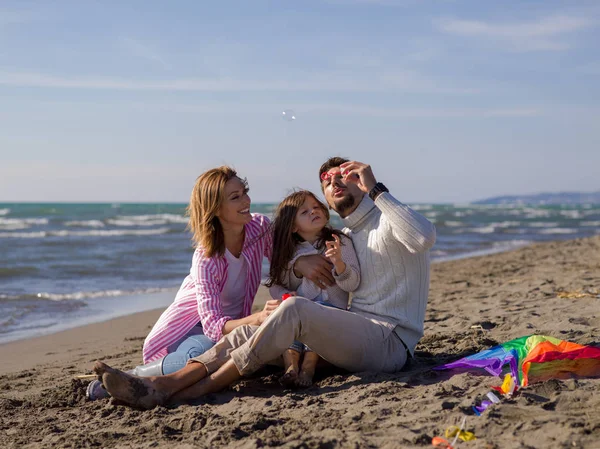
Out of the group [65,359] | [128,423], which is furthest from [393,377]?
[65,359]

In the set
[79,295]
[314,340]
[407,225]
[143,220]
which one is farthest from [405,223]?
[143,220]

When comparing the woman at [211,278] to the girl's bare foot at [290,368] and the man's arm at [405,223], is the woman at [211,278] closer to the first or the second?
the girl's bare foot at [290,368]

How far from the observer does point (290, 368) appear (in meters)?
3.77

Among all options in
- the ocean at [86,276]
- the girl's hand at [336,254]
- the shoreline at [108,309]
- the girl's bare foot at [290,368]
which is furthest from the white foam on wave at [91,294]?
the girl's hand at [336,254]

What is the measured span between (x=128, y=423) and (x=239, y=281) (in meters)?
1.15

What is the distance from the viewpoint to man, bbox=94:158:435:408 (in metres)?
3.52

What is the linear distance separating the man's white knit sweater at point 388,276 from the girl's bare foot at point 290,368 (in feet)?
1.46

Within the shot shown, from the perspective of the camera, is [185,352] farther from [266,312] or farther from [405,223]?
[405,223]

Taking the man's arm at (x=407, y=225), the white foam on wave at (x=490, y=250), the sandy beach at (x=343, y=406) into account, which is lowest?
the white foam on wave at (x=490, y=250)

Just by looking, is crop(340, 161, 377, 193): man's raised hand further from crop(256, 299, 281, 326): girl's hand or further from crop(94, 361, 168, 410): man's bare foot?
crop(94, 361, 168, 410): man's bare foot

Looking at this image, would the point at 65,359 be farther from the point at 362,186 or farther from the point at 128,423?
the point at 362,186

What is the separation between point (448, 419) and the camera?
2855 millimetres

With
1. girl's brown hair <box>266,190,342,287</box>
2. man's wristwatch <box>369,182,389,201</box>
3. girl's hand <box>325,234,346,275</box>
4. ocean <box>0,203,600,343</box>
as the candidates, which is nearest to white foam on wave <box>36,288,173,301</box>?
ocean <box>0,203,600,343</box>

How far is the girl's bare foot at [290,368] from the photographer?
3.71 m
